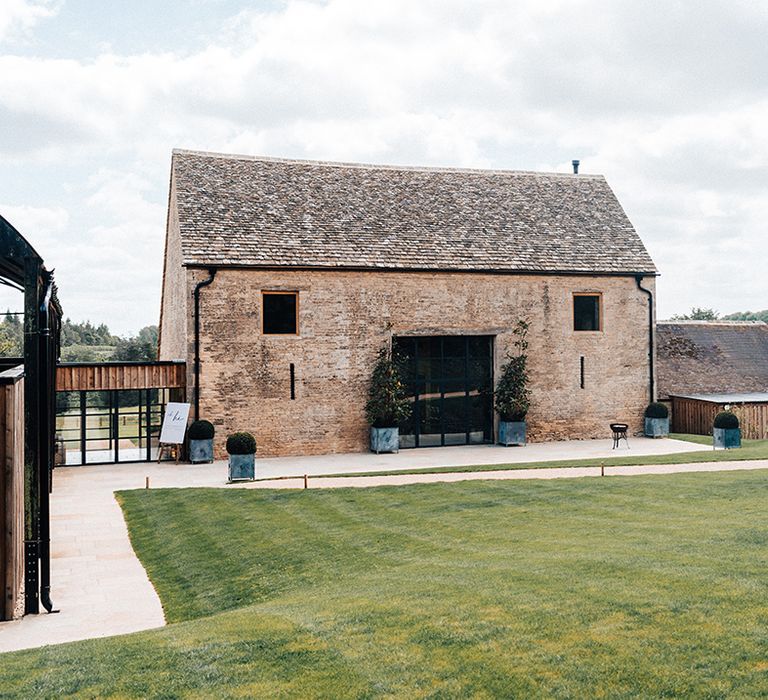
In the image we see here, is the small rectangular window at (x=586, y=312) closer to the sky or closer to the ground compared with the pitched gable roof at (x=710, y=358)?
closer to the sky

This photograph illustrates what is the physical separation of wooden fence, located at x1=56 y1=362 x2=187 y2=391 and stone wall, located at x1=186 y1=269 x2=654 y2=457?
87 centimetres

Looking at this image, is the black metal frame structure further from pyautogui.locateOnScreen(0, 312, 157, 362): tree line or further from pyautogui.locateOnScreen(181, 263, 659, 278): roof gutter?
pyautogui.locateOnScreen(0, 312, 157, 362): tree line

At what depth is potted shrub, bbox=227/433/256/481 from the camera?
19.1m

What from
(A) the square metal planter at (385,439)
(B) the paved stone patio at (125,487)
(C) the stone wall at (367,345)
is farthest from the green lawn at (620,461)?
(C) the stone wall at (367,345)

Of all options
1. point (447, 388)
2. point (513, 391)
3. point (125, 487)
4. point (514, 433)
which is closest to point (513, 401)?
point (513, 391)

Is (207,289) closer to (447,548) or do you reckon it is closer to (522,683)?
(447,548)

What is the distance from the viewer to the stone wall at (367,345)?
2416 centimetres

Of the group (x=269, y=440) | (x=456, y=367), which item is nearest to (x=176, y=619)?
(x=269, y=440)

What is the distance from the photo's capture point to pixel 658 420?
91.3ft

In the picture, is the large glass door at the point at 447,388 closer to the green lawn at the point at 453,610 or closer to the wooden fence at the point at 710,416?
the wooden fence at the point at 710,416

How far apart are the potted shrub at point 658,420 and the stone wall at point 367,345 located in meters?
0.53

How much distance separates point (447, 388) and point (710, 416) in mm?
9220

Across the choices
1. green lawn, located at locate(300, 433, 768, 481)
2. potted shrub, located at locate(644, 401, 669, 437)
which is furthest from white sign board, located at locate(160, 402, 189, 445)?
potted shrub, located at locate(644, 401, 669, 437)

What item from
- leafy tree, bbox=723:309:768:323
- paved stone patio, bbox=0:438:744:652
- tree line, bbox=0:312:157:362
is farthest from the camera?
leafy tree, bbox=723:309:768:323
